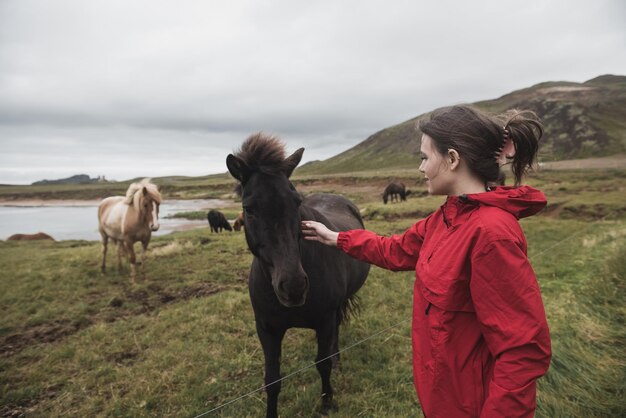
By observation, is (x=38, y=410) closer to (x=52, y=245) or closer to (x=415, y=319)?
(x=415, y=319)

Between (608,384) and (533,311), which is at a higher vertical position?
(533,311)

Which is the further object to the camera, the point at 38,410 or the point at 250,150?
the point at 38,410

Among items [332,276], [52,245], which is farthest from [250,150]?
[52,245]

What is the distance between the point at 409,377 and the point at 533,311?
122 inches

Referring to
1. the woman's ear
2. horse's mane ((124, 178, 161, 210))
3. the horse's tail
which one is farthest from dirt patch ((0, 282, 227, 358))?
the woman's ear

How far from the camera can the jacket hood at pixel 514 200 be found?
5.49 feet

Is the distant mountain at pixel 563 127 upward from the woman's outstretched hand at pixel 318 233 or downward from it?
upward

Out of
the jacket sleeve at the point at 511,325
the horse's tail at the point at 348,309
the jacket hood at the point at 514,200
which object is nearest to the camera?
the jacket sleeve at the point at 511,325

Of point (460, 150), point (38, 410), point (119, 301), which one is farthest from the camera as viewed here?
point (119, 301)

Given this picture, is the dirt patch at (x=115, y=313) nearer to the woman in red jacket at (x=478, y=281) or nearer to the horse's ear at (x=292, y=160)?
the horse's ear at (x=292, y=160)

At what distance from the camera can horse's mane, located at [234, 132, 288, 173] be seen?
2939 mm

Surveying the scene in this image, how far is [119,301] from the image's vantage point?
735 centimetres

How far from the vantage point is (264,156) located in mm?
2938

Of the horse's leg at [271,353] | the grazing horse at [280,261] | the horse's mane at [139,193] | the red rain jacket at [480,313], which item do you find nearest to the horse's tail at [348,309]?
the grazing horse at [280,261]
